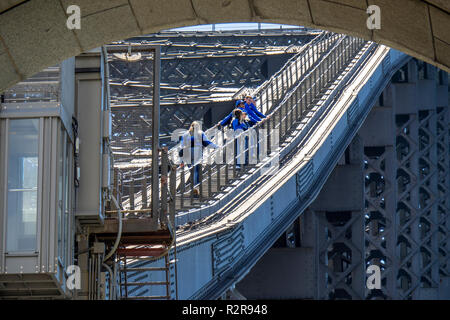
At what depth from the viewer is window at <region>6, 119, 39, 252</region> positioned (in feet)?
34.5

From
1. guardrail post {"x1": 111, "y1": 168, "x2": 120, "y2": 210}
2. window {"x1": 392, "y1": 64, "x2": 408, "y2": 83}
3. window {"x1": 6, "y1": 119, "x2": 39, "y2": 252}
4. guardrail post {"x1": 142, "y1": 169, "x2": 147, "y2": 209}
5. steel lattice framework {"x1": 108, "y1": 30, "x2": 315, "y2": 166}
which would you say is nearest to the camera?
window {"x1": 6, "y1": 119, "x2": 39, "y2": 252}

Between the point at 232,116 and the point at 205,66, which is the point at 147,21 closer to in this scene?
the point at 232,116

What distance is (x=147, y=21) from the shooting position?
7.56 m

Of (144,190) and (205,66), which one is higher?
(205,66)

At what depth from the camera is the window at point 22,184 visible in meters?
10.5

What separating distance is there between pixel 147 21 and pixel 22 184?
3.68 metres

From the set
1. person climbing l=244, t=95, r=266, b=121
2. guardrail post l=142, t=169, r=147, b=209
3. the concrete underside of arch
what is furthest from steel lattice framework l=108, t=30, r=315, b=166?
the concrete underside of arch

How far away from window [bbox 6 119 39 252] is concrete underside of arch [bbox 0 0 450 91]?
3094 millimetres

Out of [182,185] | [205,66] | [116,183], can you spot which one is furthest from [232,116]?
[205,66]

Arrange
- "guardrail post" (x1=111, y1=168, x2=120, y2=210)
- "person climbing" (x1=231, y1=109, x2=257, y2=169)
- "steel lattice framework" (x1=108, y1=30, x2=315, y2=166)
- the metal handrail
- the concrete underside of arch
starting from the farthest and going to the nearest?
"steel lattice framework" (x1=108, y1=30, x2=315, y2=166) → "person climbing" (x1=231, y1=109, x2=257, y2=169) → the metal handrail → "guardrail post" (x1=111, y1=168, x2=120, y2=210) → the concrete underside of arch

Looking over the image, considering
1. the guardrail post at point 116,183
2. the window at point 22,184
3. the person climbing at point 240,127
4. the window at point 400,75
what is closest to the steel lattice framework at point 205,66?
the window at point 400,75

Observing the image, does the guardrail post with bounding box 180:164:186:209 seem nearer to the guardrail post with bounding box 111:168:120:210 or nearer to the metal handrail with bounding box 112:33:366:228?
the metal handrail with bounding box 112:33:366:228

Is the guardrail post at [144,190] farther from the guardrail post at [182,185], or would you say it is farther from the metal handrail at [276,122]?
the guardrail post at [182,185]

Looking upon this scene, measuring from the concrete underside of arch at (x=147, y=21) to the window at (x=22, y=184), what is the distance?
3.09m
